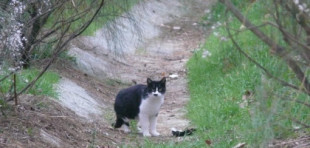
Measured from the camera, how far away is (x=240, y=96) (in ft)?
29.9

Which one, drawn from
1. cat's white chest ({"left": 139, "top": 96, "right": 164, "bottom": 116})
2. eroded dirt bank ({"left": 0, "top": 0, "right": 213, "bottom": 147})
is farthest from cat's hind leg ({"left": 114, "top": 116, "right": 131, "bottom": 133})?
cat's white chest ({"left": 139, "top": 96, "right": 164, "bottom": 116})

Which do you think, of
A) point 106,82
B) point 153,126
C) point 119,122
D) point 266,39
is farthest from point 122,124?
point 266,39

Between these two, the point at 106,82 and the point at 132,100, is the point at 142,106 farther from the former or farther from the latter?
the point at 106,82

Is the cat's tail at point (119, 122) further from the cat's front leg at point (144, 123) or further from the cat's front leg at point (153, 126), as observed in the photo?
→ the cat's front leg at point (153, 126)

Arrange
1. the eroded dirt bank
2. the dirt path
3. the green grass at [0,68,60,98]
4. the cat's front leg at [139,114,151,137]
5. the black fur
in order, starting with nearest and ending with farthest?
the eroded dirt bank → the green grass at [0,68,60,98] → the cat's front leg at [139,114,151,137] → the black fur → the dirt path

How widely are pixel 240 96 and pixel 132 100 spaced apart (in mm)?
1417

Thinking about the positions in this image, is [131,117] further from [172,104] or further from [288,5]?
[288,5]

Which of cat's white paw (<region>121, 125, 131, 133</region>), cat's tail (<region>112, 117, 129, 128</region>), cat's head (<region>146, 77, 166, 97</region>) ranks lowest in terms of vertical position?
cat's white paw (<region>121, 125, 131, 133</region>)

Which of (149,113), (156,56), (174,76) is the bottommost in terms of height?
(149,113)

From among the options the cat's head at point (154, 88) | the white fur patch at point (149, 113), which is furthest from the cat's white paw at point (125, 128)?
the cat's head at point (154, 88)

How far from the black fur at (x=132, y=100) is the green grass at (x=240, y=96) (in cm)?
66

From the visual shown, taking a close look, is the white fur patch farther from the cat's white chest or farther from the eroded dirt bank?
the eroded dirt bank

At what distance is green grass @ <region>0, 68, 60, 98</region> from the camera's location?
786 cm

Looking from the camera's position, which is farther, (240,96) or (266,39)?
(240,96)
